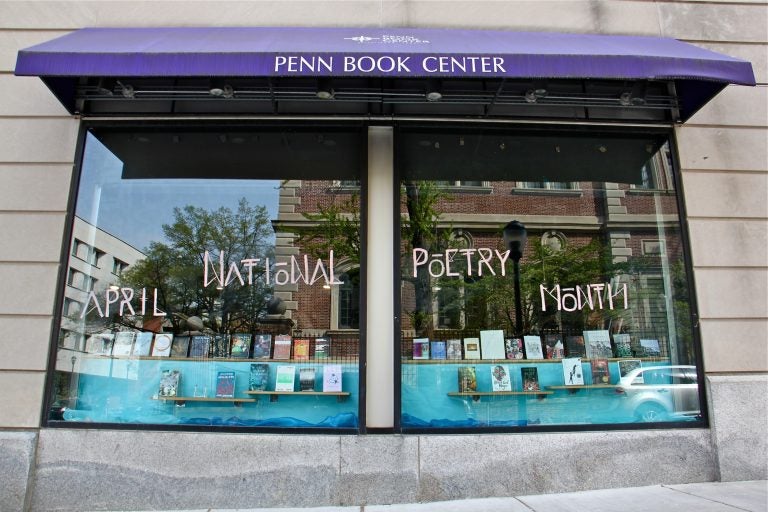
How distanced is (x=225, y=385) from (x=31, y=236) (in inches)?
112

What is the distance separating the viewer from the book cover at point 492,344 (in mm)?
6359

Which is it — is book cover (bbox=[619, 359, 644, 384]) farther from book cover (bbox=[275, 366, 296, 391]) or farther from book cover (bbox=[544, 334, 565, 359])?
book cover (bbox=[275, 366, 296, 391])

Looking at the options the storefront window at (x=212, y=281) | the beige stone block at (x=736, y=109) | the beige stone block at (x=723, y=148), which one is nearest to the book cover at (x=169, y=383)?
the storefront window at (x=212, y=281)

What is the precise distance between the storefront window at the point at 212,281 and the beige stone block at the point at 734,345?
4118 mm

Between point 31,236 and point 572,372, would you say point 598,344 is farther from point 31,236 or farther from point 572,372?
point 31,236

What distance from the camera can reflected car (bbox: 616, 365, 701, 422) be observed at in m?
5.96

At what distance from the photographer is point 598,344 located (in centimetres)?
648

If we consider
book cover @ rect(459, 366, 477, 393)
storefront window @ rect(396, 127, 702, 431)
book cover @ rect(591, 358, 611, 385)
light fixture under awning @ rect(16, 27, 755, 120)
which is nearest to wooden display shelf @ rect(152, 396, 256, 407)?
Result: storefront window @ rect(396, 127, 702, 431)

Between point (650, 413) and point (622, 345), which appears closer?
point (650, 413)

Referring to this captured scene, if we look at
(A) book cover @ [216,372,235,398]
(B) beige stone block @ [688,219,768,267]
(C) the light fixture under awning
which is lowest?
(A) book cover @ [216,372,235,398]

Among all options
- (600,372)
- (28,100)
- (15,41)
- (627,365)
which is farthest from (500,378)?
(15,41)

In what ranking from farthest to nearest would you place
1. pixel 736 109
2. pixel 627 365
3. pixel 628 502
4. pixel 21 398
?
1. pixel 736 109
2. pixel 627 365
3. pixel 21 398
4. pixel 628 502

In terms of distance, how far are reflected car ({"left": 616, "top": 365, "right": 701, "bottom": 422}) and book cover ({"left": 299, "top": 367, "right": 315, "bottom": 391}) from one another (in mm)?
3728

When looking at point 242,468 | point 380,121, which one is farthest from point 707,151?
point 242,468
